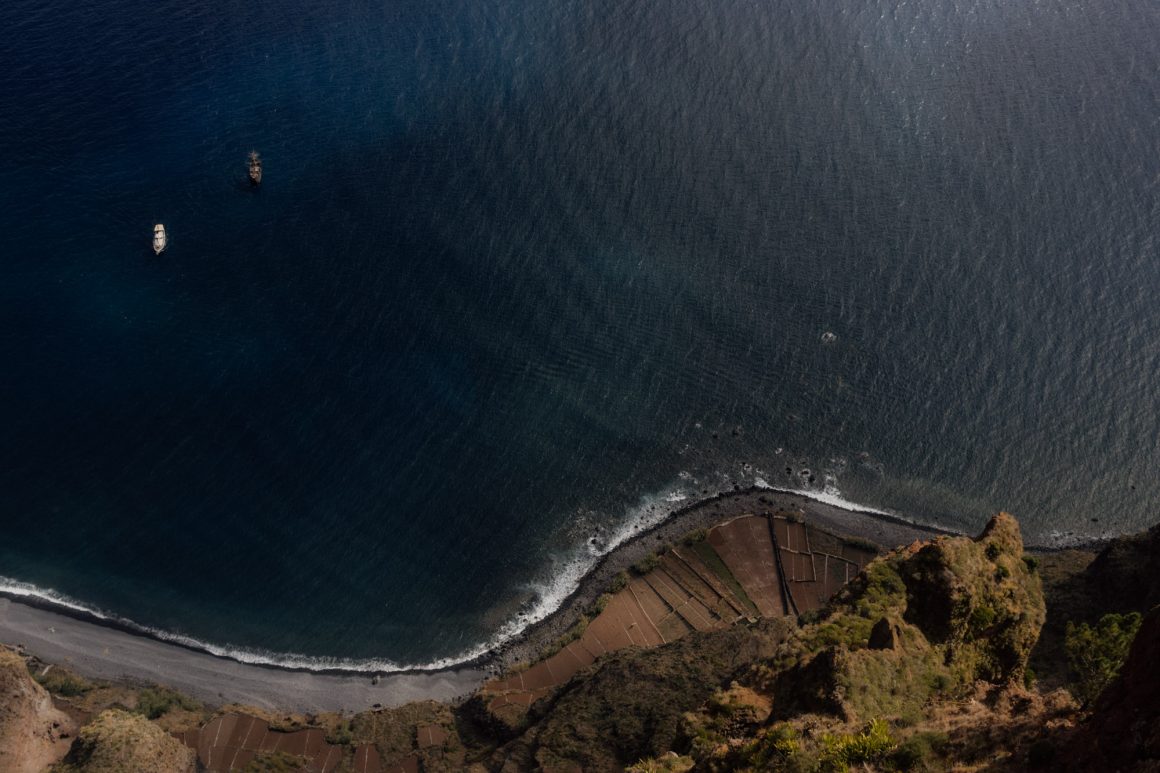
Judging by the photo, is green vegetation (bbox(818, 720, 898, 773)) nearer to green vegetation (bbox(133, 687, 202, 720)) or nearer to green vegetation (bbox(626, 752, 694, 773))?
green vegetation (bbox(626, 752, 694, 773))

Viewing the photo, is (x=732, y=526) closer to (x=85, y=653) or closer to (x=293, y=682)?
(x=293, y=682)

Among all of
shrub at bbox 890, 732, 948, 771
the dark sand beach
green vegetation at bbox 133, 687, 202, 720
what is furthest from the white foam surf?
shrub at bbox 890, 732, 948, 771

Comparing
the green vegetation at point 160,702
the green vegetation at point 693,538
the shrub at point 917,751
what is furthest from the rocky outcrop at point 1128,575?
the green vegetation at point 160,702

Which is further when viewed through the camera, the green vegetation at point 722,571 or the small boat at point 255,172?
the small boat at point 255,172

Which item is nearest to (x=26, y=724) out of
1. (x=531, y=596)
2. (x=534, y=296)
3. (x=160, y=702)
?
(x=160, y=702)

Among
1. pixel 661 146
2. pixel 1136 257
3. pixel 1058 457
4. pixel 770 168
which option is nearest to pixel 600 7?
pixel 661 146

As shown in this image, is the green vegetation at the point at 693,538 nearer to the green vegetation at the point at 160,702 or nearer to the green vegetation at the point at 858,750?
the green vegetation at the point at 858,750
